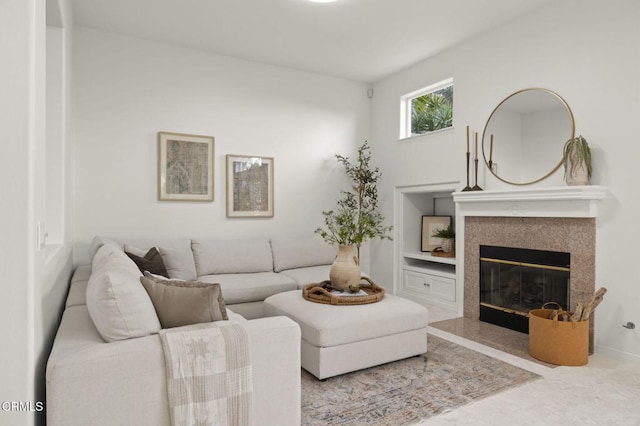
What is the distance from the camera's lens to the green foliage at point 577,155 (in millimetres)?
3207

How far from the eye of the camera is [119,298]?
1657 millimetres

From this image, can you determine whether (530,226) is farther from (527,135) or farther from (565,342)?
(565,342)

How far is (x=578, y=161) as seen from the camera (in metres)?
3.22

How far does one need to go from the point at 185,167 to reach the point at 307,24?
6.67 feet

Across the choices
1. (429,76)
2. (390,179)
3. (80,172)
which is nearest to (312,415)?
(80,172)

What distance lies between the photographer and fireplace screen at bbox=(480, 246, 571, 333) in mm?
3506

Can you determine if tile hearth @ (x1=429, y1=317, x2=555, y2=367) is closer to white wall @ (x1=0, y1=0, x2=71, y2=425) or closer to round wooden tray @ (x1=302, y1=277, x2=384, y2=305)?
round wooden tray @ (x1=302, y1=277, x2=384, y2=305)

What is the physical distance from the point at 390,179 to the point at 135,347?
437cm

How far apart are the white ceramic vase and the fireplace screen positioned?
1687 mm

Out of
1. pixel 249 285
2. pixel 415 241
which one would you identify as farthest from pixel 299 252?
pixel 415 241

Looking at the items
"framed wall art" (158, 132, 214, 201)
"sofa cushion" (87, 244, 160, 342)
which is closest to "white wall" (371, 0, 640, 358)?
"framed wall art" (158, 132, 214, 201)

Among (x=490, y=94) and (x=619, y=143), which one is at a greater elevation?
(x=490, y=94)

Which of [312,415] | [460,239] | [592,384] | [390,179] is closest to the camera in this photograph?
[312,415]

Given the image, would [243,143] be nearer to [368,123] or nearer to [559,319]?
[368,123]
